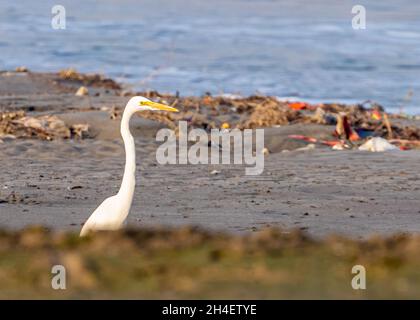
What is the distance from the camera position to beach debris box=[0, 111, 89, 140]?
15.7 m

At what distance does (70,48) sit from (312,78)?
7.88 meters

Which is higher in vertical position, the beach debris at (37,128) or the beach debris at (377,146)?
the beach debris at (37,128)

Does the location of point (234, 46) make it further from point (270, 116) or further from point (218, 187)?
point (218, 187)

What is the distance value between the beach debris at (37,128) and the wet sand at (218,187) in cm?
27

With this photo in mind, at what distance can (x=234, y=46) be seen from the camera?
3331cm

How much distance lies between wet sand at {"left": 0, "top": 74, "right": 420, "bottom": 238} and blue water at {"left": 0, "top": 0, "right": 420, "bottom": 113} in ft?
25.2

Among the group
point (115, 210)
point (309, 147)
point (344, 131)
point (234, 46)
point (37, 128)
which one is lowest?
point (115, 210)

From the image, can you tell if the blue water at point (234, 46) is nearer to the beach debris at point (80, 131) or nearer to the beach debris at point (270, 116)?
the beach debris at point (270, 116)

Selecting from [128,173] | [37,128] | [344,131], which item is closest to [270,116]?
[344,131]

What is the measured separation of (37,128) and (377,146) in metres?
4.46

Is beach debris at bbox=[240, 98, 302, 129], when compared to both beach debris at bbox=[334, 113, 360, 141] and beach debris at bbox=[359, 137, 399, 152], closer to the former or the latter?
beach debris at bbox=[334, 113, 360, 141]

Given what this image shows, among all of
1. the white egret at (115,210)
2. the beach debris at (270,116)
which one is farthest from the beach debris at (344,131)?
the white egret at (115,210)

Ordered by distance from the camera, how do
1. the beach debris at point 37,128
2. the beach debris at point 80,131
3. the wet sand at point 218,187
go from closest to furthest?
1. the wet sand at point 218,187
2. the beach debris at point 37,128
3. the beach debris at point 80,131

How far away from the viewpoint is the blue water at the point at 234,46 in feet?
84.7
